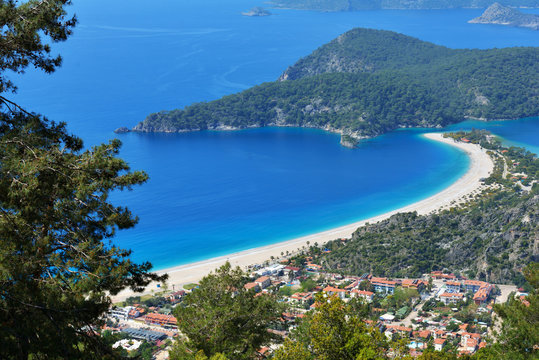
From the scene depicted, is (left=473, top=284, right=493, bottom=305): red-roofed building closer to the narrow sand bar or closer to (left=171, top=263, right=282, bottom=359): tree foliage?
the narrow sand bar

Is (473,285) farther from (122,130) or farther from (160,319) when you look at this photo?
(122,130)

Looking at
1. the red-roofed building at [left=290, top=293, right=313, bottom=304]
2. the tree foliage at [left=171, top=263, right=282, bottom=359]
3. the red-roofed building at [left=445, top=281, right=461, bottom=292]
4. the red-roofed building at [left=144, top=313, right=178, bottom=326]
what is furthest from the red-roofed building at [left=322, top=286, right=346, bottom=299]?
the tree foliage at [left=171, top=263, right=282, bottom=359]

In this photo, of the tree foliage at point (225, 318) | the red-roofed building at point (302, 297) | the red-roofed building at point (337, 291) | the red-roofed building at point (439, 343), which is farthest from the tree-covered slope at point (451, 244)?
the tree foliage at point (225, 318)

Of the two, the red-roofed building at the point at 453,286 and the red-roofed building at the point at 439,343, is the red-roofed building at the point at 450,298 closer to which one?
the red-roofed building at the point at 453,286

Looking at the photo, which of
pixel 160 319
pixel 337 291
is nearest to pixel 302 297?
pixel 337 291

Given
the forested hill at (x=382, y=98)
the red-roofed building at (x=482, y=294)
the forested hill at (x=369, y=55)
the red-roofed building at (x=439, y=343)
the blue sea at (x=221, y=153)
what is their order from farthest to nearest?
the forested hill at (x=369, y=55) → the forested hill at (x=382, y=98) → the blue sea at (x=221, y=153) → the red-roofed building at (x=482, y=294) → the red-roofed building at (x=439, y=343)
